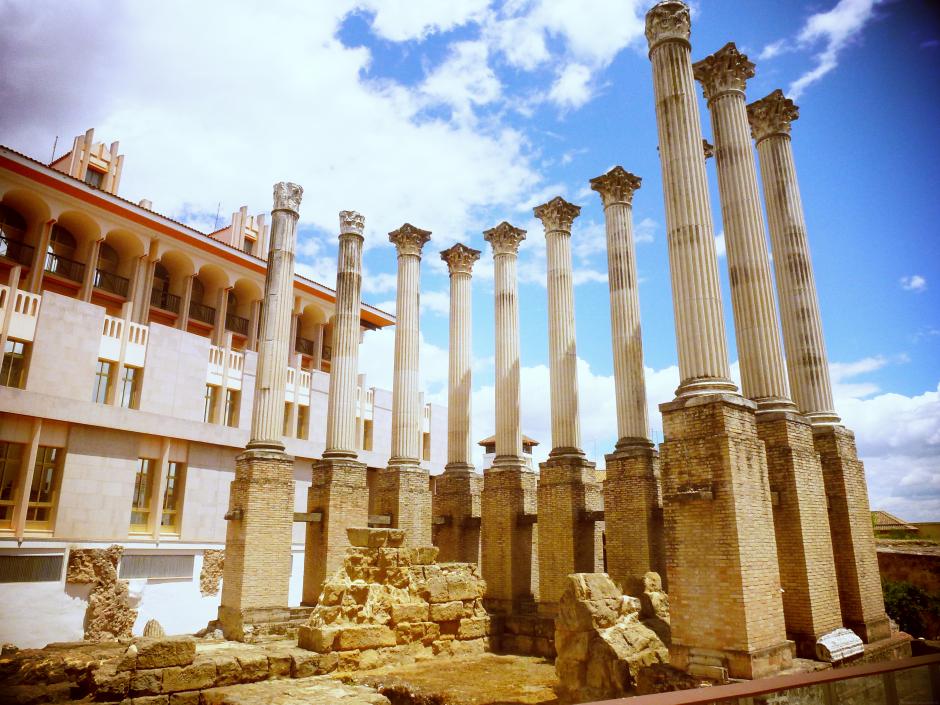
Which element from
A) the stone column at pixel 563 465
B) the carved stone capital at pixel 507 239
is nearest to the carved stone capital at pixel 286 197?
the carved stone capital at pixel 507 239

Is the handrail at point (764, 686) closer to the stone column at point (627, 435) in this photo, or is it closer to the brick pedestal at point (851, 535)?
the brick pedestal at point (851, 535)

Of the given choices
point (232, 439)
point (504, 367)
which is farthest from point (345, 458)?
point (232, 439)

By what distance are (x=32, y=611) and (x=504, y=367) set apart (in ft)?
53.9

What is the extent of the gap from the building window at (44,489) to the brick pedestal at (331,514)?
881cm

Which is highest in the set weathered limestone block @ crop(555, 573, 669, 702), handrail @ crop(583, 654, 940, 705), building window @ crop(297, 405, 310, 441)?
building window @ crop(297, 405, 310, 441)

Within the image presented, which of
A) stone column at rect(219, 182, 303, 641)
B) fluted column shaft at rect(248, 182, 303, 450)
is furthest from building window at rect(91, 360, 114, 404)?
stone column at rect(219, 182, 303, 641)

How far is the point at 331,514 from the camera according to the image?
1878 centimetres

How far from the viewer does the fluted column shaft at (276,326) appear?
19.0 m

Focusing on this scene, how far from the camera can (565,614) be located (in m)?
12.3

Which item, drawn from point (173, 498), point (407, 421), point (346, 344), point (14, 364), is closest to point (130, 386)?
point (14, 364)

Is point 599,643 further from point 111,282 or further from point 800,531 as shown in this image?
point 111,282

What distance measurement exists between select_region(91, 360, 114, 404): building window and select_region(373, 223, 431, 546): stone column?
423 inches

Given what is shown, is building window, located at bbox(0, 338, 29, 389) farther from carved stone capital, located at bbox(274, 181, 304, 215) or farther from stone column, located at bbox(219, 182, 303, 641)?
carved stone capital, located at bbox(274, 181, 304, 215)

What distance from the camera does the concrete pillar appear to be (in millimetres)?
18656
